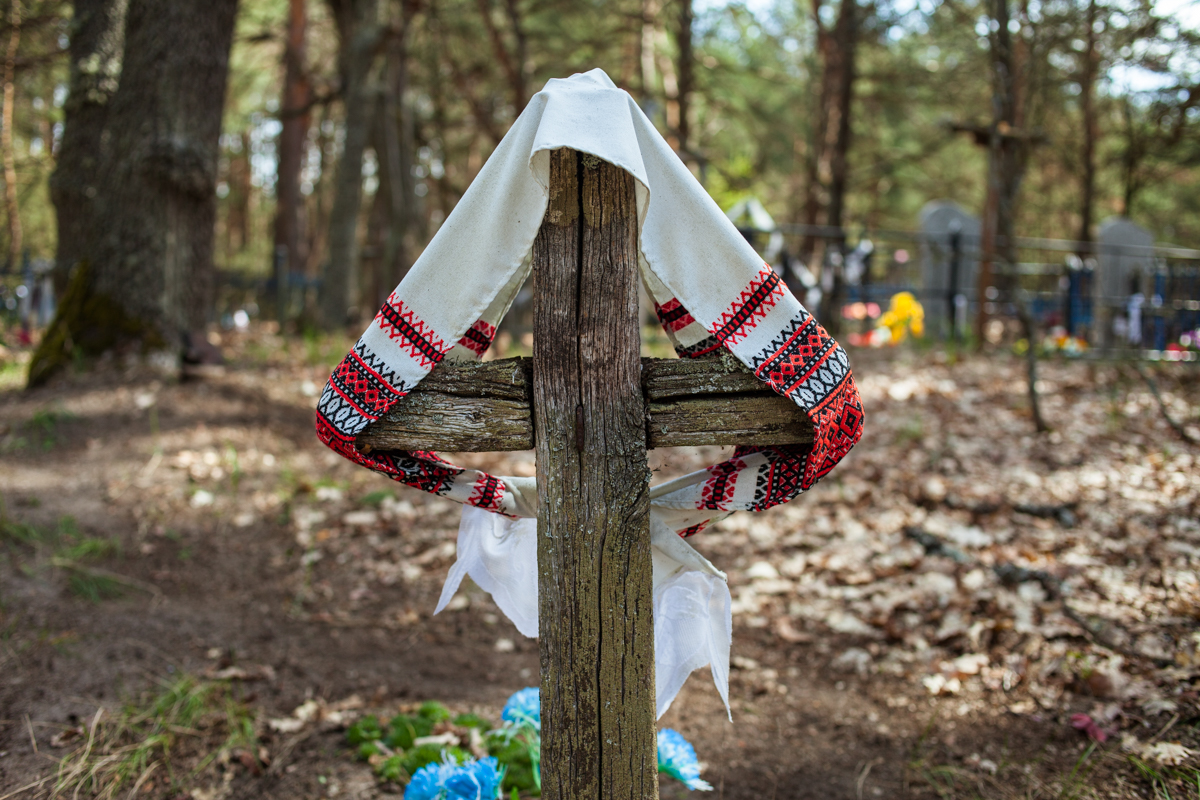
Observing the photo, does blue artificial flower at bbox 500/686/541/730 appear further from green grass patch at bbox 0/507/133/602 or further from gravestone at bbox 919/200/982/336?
gravestone at bbox 919/200/982/336

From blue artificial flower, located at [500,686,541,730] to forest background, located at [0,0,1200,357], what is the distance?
5.05 m

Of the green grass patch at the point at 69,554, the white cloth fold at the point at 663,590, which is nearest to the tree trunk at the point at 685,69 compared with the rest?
the green grass patch at the point at 69,554

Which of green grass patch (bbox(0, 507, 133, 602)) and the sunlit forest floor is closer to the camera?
the sunlit forest floor

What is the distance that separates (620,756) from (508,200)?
3.73ft

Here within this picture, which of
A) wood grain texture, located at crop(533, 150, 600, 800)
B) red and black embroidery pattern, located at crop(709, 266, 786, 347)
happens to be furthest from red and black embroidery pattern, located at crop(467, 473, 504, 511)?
red and black embroidery pattern, located at crop(709, 266, 786, 347)

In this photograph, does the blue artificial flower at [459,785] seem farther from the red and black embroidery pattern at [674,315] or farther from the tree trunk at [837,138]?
the tree trunk at [837,138]

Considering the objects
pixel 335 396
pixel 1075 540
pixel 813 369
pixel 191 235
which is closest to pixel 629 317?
pixel 813 369

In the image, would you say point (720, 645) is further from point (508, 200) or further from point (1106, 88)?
point (1106, 88)

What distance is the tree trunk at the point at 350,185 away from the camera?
8.62 m

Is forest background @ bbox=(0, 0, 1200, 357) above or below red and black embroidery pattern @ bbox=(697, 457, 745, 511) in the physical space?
above

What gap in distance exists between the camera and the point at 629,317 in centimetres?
149

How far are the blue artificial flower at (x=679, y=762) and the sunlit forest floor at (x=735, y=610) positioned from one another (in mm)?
407

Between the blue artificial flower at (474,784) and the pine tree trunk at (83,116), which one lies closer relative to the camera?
the blue artificial flower at (474,784)

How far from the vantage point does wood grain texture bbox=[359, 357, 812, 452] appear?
1.54 metres
